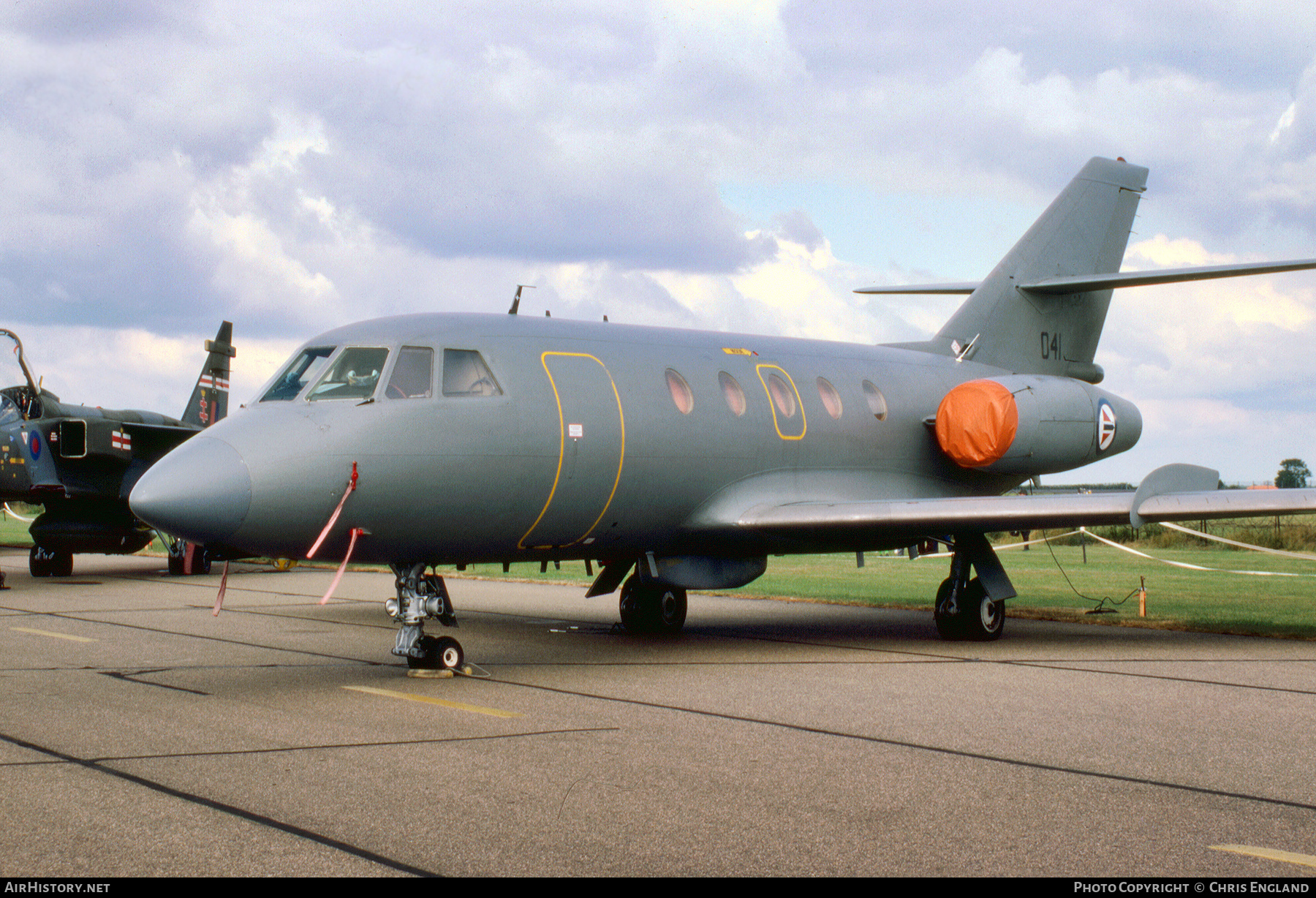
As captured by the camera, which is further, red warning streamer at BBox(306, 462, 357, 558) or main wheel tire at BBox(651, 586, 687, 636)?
main wheel tire at BBox(651, 586, 687, 636)

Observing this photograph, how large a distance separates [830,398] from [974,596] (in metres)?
2.67

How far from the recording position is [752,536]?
12.0m

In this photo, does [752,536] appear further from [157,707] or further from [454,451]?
[157,707]

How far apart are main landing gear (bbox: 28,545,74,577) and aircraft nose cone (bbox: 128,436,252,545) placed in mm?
16484

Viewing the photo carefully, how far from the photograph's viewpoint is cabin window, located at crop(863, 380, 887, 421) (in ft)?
44.3

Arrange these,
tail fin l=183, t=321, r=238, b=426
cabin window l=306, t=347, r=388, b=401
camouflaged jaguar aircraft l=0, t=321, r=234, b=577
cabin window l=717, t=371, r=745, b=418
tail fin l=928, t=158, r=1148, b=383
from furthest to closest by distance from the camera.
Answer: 1. tail fin l=183, t=321, r=238, b=426
2. camouflaged jaguar aircraft l=0, t=321, r=234, b=577
3. tail fin l=928, t=158, r=1148, b=383
4. cabin window l=717, t=371, r=745, b=418
5. cabin window l=306, t=347, r=388, b=401

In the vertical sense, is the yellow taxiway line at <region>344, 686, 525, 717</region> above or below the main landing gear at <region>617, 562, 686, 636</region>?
below

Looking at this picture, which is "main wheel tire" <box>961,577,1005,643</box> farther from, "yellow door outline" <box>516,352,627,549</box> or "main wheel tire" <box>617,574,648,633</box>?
"yellow door outline" <box>516,352,627,549</box>

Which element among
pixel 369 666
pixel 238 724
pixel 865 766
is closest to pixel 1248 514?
pixel 865 766

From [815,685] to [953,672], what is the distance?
5.23ft

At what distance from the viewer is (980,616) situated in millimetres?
12898

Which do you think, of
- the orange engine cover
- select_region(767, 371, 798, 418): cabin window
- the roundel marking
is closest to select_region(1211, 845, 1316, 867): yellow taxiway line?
select_region(767, 371, 798, 418): cabin window
